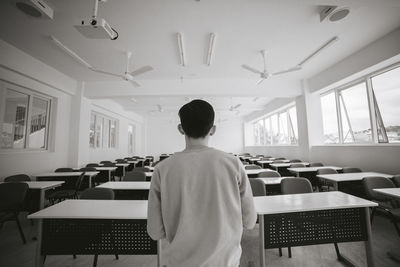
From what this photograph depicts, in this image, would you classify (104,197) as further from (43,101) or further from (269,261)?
(43,101)

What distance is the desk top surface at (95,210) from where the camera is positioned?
1405 millimetres

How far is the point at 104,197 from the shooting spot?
2.04 m

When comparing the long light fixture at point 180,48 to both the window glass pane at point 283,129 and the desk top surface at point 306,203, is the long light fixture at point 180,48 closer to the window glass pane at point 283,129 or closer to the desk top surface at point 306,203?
the desk top surface at point 306,203

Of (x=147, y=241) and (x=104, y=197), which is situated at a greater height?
(x=104, y=197)

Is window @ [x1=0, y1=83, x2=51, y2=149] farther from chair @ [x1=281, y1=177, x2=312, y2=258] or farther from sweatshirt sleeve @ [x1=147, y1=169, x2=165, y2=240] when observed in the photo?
chair @ [x1=281, y1=177, x2=312, y2=258]

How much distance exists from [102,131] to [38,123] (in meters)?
2.71

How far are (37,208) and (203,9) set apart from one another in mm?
4127

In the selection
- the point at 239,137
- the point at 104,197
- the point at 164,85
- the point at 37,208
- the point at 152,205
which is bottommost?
the point at 37,208

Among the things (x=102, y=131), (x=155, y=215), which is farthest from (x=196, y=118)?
(x=102, y=131)

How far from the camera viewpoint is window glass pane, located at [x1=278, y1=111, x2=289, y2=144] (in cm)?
780

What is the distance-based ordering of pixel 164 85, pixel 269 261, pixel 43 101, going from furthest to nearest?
pixel 164 85
pixel 43 101
pixel 269 261

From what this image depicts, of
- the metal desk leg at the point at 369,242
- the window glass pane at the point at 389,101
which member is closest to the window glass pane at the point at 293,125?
the window glass pane at the point at 389,101

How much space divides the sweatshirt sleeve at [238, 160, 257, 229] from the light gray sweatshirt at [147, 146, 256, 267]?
0.07 feet

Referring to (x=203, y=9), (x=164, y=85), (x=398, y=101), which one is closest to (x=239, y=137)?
(x=164, y=85)
